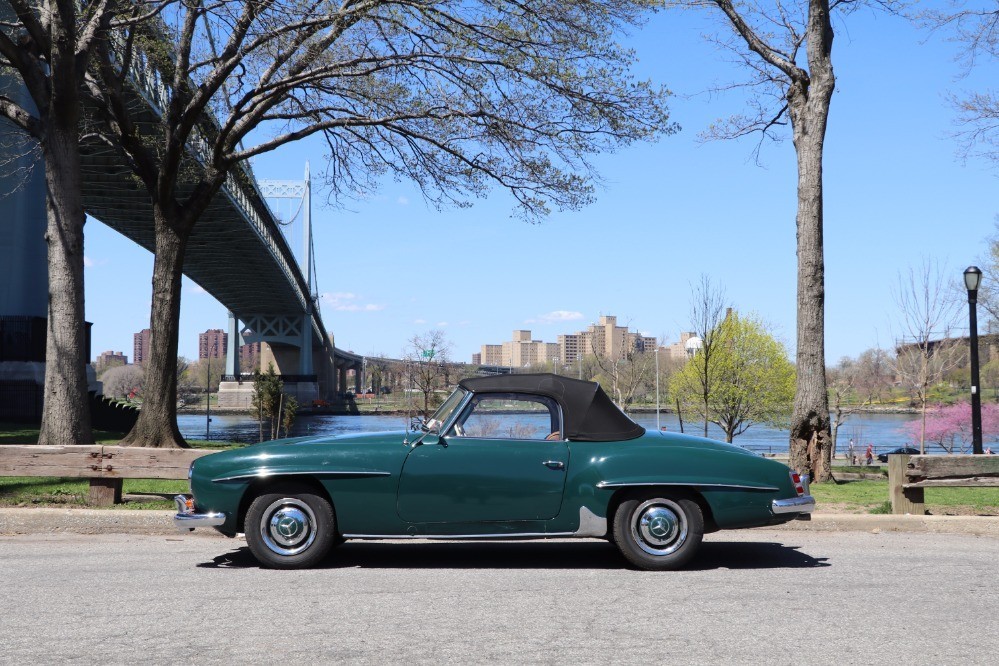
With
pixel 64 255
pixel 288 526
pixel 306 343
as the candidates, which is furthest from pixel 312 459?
pixel 306 343

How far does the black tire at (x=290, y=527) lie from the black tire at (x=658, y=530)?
1.91m

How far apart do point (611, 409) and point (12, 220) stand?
2939 cm

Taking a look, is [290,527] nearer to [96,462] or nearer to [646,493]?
[646,493]

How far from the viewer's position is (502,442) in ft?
20.0

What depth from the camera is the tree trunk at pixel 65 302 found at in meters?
11.0

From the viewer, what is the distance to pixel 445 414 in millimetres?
6211

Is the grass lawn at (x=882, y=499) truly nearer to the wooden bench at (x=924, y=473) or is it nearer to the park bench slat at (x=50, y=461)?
the wooden bench at (x=924, y=473)

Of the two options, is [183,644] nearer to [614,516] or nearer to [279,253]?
[614,516]

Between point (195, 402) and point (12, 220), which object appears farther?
point (195, 402)

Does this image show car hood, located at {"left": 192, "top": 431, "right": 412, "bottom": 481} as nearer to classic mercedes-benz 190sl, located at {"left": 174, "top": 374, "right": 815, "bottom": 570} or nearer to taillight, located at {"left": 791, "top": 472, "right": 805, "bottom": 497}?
classic mercedes-benz 190sl, located at {"left": 174, "top": 374, "right": 815, "bottom": 570}

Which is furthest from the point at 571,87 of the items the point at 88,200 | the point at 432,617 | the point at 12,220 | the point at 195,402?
the point at 195,402

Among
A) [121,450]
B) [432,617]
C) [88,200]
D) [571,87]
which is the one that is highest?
[88,200]

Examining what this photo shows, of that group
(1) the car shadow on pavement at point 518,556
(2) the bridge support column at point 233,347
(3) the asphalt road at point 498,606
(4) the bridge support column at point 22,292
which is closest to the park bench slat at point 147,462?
(3) the asphalt road at point 498,606

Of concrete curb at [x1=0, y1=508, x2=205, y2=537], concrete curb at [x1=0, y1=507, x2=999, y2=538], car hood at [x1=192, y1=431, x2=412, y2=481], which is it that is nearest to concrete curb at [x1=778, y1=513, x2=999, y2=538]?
concrete curb at [x1=0, y1=507, x2=999, y2=538]
